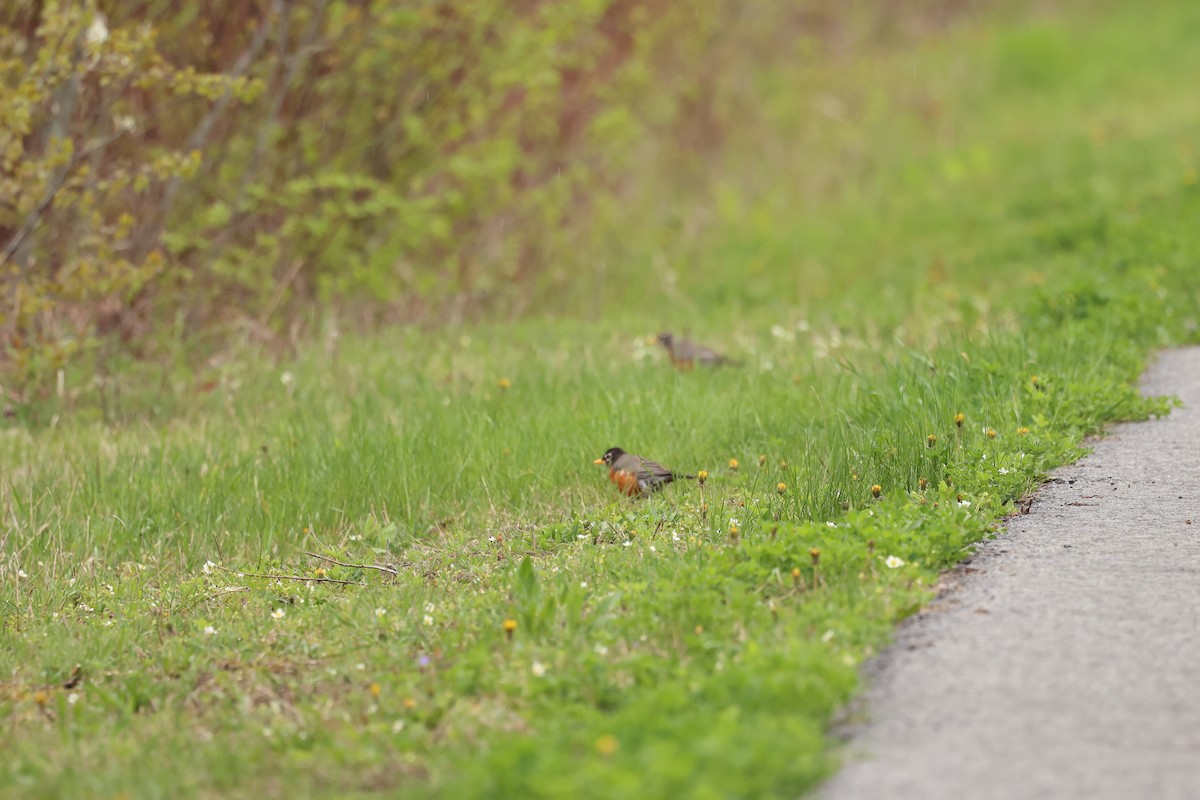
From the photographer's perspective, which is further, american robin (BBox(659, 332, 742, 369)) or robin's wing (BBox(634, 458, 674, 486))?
american robin (BBox(659, 332, 742, 369))

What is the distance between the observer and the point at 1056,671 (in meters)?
3.56

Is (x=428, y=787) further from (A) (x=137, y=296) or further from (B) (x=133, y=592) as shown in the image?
(A) (x=137, y=296)

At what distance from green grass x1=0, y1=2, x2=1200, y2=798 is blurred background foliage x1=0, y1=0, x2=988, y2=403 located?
81cm

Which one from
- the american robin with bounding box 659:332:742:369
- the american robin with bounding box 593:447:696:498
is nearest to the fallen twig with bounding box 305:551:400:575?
the american robin with bounding box 593:447:696:498

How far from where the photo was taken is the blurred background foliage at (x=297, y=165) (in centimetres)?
715

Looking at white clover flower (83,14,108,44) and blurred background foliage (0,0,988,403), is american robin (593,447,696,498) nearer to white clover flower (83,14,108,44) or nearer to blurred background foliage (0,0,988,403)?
blurred background foliage (0,0,988,403)

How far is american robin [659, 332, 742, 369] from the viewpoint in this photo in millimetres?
7328

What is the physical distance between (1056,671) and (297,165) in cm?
742

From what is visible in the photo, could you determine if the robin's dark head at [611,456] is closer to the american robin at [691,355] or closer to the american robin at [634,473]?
the american robin at [634,473]

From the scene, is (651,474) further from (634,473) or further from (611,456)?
(611,456)

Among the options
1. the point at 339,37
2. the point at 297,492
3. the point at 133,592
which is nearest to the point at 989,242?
the point at 339,37

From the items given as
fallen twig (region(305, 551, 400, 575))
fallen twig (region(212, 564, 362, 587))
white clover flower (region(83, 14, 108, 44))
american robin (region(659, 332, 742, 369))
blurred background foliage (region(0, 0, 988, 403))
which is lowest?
fallen twig (region(212, 564, 362, 587))

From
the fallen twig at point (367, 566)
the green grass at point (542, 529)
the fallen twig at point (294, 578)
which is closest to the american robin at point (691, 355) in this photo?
the green grass at point (542, 529)

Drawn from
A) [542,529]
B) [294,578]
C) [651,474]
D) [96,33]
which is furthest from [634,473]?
[96,33]
